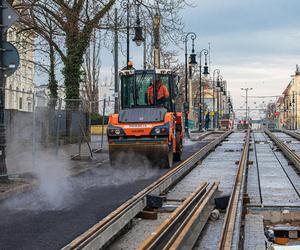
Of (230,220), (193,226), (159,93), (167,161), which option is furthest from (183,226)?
(159,93)

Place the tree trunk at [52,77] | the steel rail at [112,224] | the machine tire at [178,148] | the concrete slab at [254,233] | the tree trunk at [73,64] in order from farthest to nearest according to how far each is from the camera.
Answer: the tree trunk at [52,77]
the tree trunk at [73,64]
the machine tire at [178,148]
the concrete slab at [254,233]
the steel rail at [112,224]

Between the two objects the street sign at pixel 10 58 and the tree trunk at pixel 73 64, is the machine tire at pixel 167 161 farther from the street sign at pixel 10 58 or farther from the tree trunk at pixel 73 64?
the tree trunk at pixel 73 64

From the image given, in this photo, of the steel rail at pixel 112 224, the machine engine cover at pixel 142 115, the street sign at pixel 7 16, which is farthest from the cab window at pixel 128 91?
the street sign at pixel 7 16

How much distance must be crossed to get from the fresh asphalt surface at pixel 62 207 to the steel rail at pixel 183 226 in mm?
1258

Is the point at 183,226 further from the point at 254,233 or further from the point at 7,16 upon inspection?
the point at 7,16

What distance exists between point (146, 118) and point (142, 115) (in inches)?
8.0

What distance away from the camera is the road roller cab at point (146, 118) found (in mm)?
15133

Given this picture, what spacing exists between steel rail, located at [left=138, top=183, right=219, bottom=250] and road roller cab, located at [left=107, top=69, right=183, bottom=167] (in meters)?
5.11

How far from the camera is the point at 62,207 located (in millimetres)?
9594

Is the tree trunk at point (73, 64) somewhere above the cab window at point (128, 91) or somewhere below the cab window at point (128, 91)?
above

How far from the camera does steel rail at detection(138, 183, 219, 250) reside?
6.23 metres

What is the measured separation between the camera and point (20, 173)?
13.5 metres

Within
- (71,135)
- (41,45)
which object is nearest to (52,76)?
(41,45)


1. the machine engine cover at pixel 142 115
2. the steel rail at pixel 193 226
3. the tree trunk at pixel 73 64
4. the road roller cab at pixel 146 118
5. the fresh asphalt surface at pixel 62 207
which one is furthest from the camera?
the tree trunk at pixel 73 64
